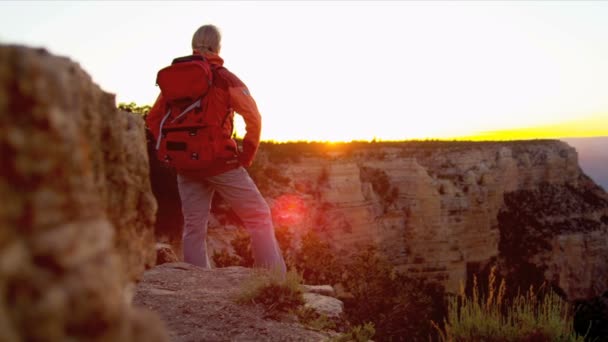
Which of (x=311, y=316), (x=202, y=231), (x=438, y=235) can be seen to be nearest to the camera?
(x=311, y=316)

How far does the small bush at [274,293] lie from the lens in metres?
5.28

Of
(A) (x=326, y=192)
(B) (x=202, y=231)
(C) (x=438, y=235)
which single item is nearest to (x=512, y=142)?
(C) (x=438, y=235)

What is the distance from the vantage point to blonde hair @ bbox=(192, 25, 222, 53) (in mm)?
5547

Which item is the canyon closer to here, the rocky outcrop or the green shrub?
the rocky outcrop

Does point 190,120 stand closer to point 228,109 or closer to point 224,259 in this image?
point 228,109

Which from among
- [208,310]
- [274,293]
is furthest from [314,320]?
[208,310]

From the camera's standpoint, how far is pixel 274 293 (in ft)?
17.6

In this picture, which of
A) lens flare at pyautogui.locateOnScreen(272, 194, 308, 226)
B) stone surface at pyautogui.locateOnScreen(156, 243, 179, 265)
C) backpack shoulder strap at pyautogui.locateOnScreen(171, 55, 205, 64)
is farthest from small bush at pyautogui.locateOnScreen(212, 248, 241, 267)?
backpack shoulder strap at pyautogui.locateOnScreen(171, 55, 205, 64)

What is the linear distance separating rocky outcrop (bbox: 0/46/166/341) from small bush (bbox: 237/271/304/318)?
367 cm

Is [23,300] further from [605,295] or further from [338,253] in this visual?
[605,295]

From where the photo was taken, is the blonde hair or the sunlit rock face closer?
the blonde hair

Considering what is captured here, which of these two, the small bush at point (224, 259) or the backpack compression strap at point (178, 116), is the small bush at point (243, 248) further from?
the backpack compression strap at point (178, 116)

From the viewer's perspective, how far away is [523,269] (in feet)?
92.9

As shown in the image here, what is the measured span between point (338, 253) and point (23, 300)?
18852 mm
